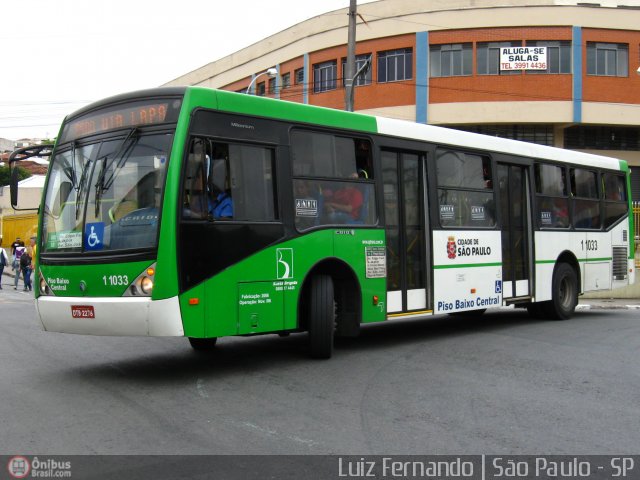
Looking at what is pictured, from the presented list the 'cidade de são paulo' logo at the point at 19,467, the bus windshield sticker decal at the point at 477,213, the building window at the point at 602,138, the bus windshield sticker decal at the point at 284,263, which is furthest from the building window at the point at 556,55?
the 'cidade de são paulo' logo at the point at 19,467

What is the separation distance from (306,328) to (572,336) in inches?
205

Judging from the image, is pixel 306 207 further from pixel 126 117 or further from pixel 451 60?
pixel 451 60

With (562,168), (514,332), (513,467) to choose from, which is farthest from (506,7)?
(513,467)

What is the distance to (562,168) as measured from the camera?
586 inches

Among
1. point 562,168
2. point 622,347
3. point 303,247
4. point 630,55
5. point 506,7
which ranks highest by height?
point 506,7

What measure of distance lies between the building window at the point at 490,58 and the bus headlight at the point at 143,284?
32.4m

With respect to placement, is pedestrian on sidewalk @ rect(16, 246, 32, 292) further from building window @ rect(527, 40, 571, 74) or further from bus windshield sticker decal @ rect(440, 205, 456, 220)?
building window @ rect(527, 40, 571, 74)

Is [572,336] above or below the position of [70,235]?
below

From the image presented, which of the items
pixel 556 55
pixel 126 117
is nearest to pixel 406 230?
pixel 126 117

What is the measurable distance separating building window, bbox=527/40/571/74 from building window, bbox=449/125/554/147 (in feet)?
9.44

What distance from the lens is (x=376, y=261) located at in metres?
10.3

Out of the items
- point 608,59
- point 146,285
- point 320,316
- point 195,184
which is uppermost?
point 608,59

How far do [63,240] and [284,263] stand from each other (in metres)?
2.52

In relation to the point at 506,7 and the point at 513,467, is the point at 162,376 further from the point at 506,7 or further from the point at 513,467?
the point at 506,7
